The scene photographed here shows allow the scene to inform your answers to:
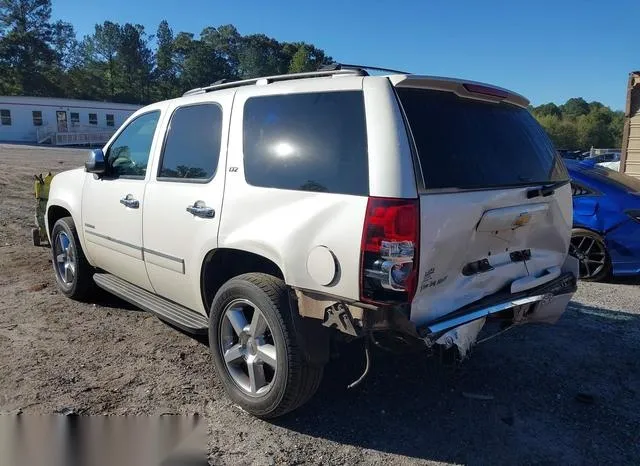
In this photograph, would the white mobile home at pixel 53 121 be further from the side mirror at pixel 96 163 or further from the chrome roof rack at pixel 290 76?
the chrome roof rack at pixel 290 76

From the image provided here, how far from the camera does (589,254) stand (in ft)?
21.9

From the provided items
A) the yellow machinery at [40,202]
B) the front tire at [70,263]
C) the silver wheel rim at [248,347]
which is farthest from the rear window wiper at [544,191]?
the yellow machinery at [40,202]

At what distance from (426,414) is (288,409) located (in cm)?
94

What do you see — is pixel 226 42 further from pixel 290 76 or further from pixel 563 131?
pixel 290 76

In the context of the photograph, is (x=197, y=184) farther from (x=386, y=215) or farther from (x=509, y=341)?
(x=509, y=341)

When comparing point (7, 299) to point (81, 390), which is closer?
point (81, 390)

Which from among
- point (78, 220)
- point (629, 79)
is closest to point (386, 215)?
point (78, 220)

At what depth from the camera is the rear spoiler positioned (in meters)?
2.94

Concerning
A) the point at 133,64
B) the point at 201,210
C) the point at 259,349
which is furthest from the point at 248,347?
the point at 133,64

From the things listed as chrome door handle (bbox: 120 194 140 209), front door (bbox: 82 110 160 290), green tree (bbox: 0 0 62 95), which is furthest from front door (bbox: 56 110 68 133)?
chrome door handle (bbox: 120 194 140 209)

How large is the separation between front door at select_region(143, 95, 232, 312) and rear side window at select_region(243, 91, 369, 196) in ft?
1.00

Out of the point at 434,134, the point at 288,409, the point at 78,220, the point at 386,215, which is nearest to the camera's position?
the point at 386,215

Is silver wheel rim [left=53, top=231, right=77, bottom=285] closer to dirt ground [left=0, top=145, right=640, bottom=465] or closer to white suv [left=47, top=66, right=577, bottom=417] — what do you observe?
dirt ground [left=0, top=145, right=640, bottom=465]

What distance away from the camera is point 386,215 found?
8.68ft
